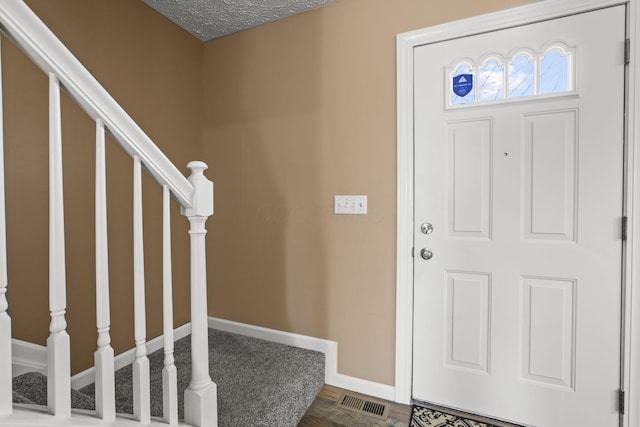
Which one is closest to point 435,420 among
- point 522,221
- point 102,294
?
point 522,221

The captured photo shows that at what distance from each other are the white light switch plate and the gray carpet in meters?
0.91

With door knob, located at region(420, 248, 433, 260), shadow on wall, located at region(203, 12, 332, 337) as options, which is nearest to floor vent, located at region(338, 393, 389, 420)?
shadow on wall, located at region(203, 12, 332, 337)

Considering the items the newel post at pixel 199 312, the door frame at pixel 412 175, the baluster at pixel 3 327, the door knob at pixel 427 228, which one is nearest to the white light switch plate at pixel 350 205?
the door frame at pixel 412 175

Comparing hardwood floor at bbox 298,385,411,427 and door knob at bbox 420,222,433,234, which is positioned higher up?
door knob at bbox 420,222,433,234

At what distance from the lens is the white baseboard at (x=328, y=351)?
1772 mm

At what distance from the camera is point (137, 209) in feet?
2.92

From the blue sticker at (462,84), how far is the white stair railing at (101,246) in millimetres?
1373

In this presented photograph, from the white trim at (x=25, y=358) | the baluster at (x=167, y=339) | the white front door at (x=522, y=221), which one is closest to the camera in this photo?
the baluster at (x=167, y=339)

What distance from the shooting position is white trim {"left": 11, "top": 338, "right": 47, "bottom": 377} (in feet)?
4.23

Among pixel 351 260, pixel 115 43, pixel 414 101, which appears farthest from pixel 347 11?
pixel 351 260

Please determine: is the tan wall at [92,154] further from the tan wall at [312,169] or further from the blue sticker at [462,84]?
the blue sticker at [462,84]

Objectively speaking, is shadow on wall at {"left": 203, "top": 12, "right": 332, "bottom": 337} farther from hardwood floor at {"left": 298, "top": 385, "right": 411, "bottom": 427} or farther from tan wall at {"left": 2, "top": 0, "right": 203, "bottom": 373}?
hardwood floor at {"left": 298, "top": 385, "right": 411, "bottom": 427}

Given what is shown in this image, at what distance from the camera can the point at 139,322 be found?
906 millimetres

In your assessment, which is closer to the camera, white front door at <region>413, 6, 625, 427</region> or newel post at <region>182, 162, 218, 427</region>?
newel post at <region>182, 162, 218, 427</region>
